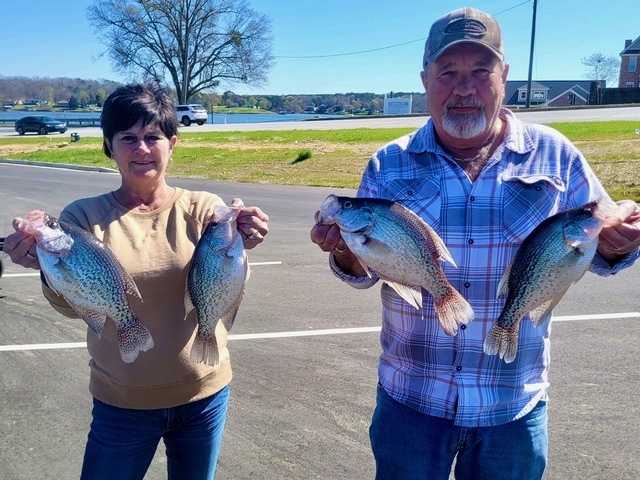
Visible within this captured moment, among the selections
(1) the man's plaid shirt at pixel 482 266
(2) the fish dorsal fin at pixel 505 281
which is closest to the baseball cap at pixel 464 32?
(1) the man's plaid shirt at pixel 482 266

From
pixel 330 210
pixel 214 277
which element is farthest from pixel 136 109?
pixel 330 210

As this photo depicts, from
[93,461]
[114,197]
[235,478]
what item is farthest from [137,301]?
[235,478]

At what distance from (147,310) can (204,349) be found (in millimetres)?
299

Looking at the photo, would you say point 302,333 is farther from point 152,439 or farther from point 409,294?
point 409,294

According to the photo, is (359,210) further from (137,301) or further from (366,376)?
(366,376)

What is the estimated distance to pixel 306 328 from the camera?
6207 mm

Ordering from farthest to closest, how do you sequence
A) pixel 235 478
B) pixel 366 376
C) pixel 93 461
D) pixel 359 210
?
pixel 366 376 < pixel 235 478 < pixel 93 461 < pixel 359 210

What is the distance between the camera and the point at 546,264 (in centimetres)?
233

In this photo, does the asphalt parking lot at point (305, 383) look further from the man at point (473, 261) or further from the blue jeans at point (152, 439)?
the man at point (473, 261)

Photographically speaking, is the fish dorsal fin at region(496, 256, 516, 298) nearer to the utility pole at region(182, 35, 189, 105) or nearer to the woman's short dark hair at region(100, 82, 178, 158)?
the woman's short dark hair at region(100, 82, 178, 158)

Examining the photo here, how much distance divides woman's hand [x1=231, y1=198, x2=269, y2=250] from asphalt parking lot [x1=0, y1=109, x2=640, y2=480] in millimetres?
1802

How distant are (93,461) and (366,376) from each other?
2.84 m

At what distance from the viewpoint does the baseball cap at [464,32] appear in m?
2.61

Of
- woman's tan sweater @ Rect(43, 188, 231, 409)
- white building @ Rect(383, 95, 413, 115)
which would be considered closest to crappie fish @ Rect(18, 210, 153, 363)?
woman's tan sweater @ Rect(43, 188, 231, 409)
